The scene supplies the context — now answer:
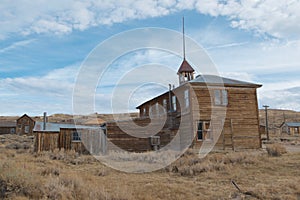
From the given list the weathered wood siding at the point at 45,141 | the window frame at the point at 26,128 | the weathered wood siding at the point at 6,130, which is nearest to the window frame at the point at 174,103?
the weathered wood siding at the point at 45,141

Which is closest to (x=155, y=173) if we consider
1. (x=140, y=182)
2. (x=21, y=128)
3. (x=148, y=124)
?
(x=140, y=182)

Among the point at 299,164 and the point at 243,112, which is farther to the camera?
the point at 243,112

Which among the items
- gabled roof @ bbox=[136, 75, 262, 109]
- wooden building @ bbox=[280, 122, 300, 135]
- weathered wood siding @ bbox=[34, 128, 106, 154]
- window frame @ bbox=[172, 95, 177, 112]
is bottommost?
weathered wood siding @ bbox=[34, 128, 106, 154]

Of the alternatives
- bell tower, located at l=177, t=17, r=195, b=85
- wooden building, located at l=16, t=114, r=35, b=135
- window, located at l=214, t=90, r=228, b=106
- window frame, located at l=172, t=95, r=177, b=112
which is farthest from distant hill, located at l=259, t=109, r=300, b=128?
wooden building, located at l=16, t=114, r=35, b=135

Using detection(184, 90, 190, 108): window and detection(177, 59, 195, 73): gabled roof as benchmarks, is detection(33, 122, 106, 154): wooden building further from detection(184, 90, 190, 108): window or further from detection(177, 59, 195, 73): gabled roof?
detection(177, 59, 195, 73): gabled roof

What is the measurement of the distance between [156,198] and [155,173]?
4.77 m

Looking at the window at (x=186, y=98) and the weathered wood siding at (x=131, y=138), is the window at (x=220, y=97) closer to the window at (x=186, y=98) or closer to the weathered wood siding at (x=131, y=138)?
the window at (x=186, y=98)

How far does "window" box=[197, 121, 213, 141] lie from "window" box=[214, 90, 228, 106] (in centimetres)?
188

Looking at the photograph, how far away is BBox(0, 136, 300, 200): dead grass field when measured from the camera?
27.1 feet

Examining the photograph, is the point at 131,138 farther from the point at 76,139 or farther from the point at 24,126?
the point at 24,126

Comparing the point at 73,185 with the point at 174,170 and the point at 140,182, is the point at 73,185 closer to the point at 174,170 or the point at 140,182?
the point at 140,182

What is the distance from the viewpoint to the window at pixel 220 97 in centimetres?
2288

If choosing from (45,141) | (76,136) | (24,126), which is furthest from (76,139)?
(24,126)

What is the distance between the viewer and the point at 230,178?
36.8 ft
